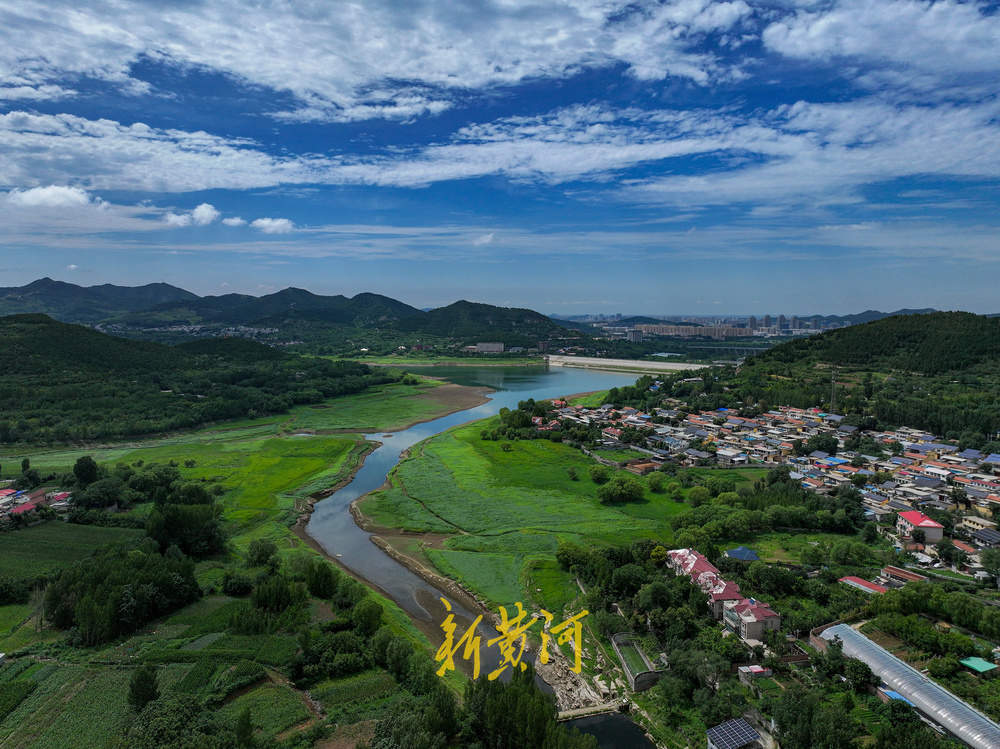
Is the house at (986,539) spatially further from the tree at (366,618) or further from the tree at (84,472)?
the tree at (84,472)

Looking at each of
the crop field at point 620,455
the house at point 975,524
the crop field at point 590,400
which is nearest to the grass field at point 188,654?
the crop field at point 620,455

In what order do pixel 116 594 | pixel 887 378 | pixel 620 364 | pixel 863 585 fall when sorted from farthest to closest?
1. pixel 620 364
2. pixel 887 378
3. pixel 863 585
4. pixel 116 594

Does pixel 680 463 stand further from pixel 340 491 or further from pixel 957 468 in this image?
pixel 340 491

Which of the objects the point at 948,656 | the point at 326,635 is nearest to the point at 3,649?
the point at 326,635

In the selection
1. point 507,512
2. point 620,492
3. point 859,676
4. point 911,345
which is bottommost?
point 507,512

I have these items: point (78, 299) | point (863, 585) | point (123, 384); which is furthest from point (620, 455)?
point (78, 299)

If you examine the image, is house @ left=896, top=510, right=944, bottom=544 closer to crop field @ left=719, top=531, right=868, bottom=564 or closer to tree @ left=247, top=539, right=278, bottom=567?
crop field @ left=719, top=531, right=868, bottom=564

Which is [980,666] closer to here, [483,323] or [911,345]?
[911,345]
